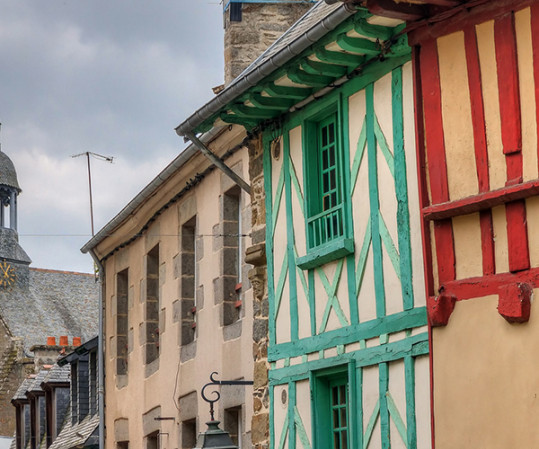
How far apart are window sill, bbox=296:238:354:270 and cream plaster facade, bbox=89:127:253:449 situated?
7.88ft

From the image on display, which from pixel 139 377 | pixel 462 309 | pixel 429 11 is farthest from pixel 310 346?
pixel 139 377

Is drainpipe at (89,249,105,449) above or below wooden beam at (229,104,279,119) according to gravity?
below

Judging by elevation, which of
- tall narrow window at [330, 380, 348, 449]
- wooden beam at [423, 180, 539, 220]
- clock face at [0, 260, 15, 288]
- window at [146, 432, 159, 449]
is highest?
clock face at [0, 260, 15, 288]

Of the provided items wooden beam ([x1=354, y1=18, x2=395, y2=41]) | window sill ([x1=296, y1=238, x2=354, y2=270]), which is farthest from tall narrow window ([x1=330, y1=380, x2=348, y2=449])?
wooden beam ([x1=354, y1=18, x2=395, y2=41])

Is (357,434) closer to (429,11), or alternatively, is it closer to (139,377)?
(429,11)

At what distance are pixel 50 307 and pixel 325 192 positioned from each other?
1507 inches

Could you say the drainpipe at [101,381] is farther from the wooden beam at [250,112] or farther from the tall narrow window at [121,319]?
the wooden beam at [250,112]

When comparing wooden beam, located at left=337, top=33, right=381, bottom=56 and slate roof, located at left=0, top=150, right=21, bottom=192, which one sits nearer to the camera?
wooden beam, located at left=337, top=33, right=381, bottom=56

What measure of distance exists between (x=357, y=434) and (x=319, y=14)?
3688mm

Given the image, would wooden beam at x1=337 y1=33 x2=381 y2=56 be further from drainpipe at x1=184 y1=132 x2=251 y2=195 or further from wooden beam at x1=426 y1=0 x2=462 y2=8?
drainpipe at x1=184 y1=132 x2=251 y2=195

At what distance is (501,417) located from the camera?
293 inches

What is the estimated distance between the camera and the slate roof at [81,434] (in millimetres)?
19328

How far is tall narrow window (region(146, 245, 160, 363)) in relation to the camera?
15.8 metres

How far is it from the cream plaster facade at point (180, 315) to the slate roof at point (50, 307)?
1035 inches
